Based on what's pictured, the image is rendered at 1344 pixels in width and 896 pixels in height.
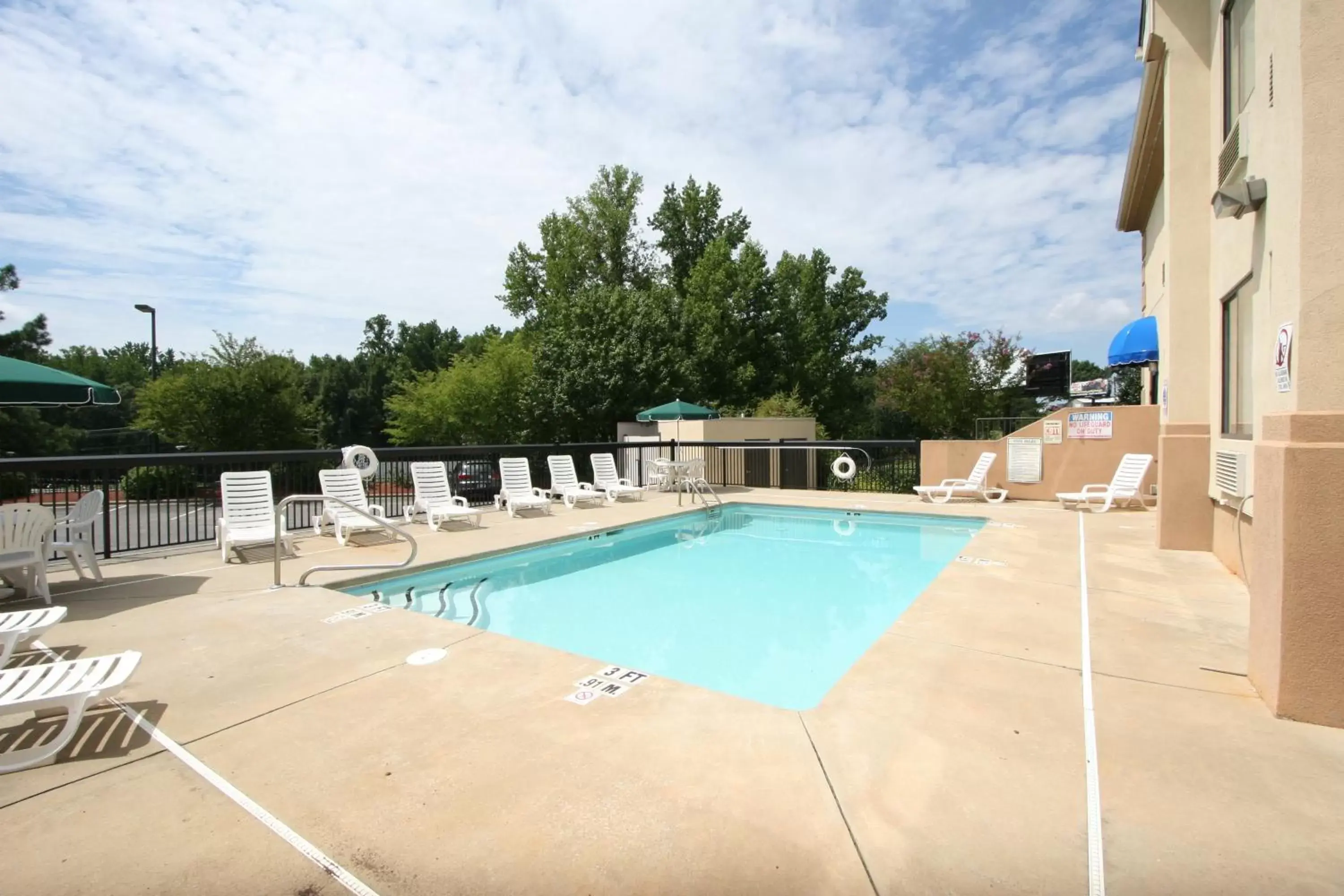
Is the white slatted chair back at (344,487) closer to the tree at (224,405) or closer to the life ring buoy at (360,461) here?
the life ring buoy at (360,461)

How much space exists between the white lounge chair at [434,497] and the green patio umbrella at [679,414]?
6574mm

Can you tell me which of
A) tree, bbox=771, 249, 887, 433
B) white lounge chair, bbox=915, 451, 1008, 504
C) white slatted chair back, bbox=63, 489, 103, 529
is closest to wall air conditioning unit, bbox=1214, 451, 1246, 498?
white lounge chair, bbox=915, 451, 1008, 504

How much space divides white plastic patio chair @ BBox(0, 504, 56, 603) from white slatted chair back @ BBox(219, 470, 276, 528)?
207 centimetres

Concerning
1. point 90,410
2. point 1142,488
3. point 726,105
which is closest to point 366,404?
point 90,410

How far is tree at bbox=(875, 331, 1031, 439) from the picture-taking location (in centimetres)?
2180

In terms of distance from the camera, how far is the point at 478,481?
36.8 feet

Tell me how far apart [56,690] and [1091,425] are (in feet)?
42.2

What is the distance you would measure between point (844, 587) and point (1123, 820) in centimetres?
485

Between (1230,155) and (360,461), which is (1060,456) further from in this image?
(360,461)

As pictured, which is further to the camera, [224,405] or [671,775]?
[224,405]

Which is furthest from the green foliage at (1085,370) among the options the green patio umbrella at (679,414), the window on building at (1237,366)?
the window on building at (1237,366)

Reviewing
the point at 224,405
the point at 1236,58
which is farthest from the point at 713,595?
the point at 224,405

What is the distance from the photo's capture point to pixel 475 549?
725 cm

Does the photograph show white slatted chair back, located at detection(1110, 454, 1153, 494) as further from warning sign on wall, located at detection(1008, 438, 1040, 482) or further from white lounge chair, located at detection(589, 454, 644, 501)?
white lounge chair, located at detection(589, 454, 644, 501)
